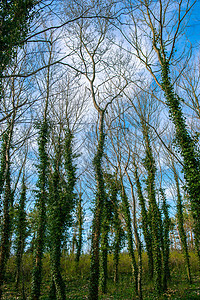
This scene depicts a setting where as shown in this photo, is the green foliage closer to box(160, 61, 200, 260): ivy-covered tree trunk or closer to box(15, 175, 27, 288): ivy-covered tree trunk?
box(160, 61, 200, 260): ivy-covered tree trunk

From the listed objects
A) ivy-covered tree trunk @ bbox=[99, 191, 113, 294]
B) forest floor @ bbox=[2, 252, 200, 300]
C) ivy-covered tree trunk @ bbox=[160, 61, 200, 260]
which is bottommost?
forest floor @ bbox=[2, 252, 200, 300]

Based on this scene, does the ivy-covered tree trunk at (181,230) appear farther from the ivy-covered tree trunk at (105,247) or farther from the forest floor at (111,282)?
the ivy-covered tree trunk at (105,247)

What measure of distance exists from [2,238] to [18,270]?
5705mm

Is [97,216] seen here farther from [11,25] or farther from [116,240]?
[11,25]

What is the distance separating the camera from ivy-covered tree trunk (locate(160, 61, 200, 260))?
7.58m

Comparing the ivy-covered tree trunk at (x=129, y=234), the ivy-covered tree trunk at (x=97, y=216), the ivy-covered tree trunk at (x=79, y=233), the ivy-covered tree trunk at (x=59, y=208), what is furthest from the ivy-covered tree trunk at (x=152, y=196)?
the ivy-covered tree trunk at (x=79, y=233)

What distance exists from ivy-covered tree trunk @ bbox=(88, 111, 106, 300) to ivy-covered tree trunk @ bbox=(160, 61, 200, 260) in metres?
4.48

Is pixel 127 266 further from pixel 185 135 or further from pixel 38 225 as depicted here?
pixel 185 135

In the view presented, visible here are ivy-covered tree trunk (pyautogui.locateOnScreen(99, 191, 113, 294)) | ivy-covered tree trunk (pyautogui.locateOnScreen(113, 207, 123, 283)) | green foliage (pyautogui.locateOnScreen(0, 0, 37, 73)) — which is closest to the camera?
green foliage (pyautogui.locateOnScreen(0, 0, 37, 73))

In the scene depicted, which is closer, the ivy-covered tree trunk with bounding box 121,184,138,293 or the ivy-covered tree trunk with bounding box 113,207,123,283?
the ivy-covered tree trunk with bounding box 121,184,138,293

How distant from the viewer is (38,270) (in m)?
10.2

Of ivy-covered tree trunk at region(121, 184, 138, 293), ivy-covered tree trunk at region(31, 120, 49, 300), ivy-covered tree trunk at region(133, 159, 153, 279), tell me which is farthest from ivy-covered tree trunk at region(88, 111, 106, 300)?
ivy-covered tree trunk at region(133, 159, 153, 279)

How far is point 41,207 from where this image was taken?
36.8 ft

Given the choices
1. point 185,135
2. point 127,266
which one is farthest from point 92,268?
point 127,266
